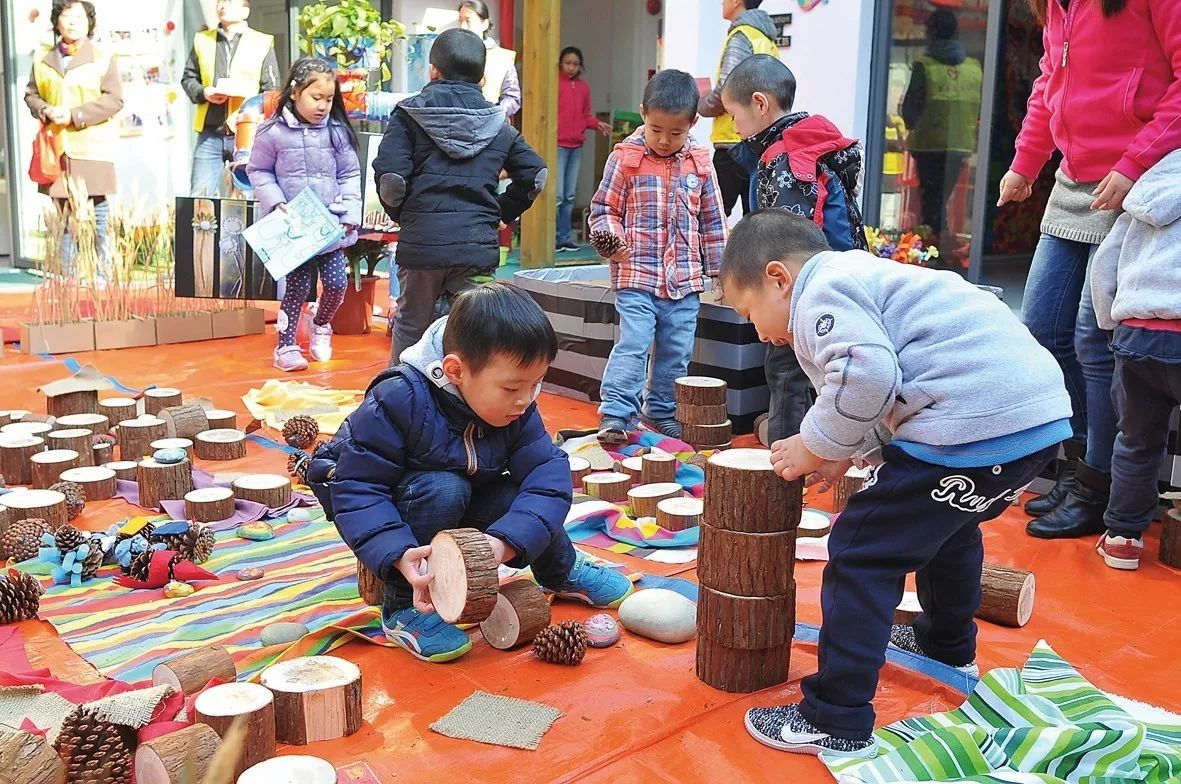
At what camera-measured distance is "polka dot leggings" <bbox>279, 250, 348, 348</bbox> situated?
5828mm

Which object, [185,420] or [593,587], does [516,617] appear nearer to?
[593,587]

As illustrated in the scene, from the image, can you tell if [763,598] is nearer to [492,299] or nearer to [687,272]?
[492,299]

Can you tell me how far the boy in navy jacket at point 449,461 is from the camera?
7.73 ft

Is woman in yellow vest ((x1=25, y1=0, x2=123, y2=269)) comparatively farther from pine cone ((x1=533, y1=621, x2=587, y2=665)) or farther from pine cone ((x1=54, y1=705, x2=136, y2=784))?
pine cone ((x1=54, y1=705, x2=136, y2=784))

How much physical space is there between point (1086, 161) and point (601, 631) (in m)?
1.99

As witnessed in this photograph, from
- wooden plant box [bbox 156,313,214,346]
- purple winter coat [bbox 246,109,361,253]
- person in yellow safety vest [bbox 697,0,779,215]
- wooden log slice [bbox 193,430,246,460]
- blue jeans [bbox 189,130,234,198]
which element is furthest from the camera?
blue jeans [bbox 189,130,234,198]

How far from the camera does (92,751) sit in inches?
74.3

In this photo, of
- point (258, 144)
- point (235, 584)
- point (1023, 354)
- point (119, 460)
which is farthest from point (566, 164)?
point (1023, 354)

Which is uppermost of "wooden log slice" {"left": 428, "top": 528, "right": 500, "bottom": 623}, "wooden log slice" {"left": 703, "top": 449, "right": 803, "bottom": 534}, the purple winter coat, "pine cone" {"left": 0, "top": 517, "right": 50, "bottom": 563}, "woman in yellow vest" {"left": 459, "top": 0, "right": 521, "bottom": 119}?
"woman in yellow vest" {"left": 459, "top": 0, "right": 521, "bottom": 119}

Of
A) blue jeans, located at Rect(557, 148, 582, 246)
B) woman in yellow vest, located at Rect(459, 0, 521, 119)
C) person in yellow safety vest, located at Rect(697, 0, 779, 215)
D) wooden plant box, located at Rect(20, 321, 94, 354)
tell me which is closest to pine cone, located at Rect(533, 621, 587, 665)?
person in yellow safety vest, located at Rect(697, 0, 779, 215)

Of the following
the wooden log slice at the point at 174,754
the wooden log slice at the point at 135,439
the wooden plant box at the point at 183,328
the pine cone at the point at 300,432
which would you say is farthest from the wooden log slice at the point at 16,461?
the wooden plant box at the point at 183,328

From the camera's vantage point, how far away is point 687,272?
14.8ft

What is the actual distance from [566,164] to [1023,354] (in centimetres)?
898

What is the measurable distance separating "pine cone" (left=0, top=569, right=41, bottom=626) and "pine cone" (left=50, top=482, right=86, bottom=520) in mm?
750
